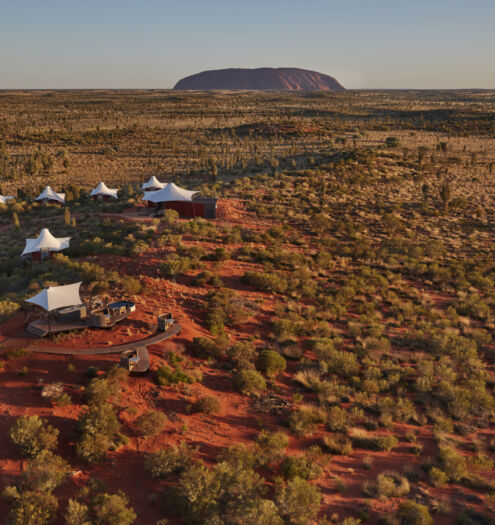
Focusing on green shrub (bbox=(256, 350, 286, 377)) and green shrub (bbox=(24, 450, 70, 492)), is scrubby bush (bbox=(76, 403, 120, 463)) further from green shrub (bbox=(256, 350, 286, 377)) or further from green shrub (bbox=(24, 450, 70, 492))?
green shrub (bbox=(256, 350, 286, 377))

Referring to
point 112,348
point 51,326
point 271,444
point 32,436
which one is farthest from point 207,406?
point 51,326

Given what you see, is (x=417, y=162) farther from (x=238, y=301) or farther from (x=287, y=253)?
(x=238, y=301)

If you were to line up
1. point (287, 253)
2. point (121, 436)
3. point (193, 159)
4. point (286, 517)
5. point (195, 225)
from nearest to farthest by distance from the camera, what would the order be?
point (286, 517) < point (121, 436) < point (287, 253) < point (195, 225) < point (193, 159)

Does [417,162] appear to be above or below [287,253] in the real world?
above

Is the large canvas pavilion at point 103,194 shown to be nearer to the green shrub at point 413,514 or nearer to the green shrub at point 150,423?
the green shrub at point 150,423

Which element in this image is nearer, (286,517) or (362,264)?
(286,517)

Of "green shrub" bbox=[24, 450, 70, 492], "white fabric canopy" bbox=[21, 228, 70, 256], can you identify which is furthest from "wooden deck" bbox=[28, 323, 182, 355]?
"white fabric canopy" bbox=[21, 228, 70, 256]

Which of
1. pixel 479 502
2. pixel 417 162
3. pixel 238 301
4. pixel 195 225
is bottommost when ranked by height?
pixel 479 502

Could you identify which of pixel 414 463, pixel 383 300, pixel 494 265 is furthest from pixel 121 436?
pixel 494 265
